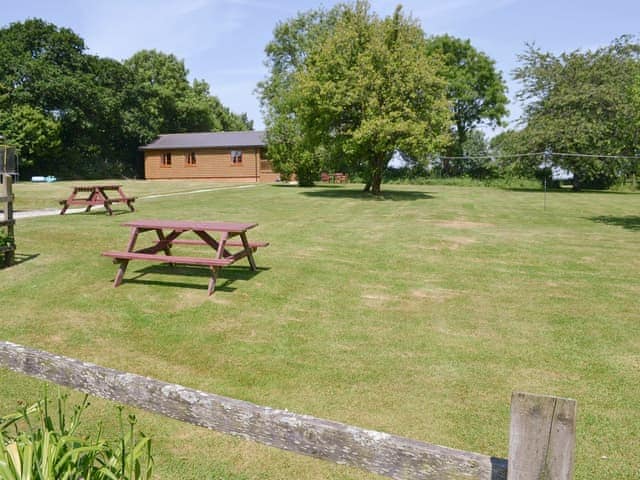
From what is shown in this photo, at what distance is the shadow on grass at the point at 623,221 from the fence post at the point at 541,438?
1648 centimetres

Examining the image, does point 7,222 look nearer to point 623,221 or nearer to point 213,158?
point 623,221

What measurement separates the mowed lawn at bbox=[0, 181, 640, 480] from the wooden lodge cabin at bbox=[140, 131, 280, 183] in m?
32.6

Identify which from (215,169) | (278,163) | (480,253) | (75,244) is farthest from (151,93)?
(480,253)

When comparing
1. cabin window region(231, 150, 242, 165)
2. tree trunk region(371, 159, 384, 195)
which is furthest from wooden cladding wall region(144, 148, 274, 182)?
tree trunk region(371, 159, 384, 195)

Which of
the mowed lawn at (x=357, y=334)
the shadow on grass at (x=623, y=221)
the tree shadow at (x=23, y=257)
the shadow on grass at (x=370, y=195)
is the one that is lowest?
the mowed lawn at (x=357, y=334)

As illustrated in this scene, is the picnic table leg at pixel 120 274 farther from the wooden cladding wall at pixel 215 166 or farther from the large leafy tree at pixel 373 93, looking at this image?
the wooden cladding wall at pixel 215 166

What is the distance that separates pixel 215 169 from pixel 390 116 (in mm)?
23898

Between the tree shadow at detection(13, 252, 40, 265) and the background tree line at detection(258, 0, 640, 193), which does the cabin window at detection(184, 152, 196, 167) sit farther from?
the tree shadow at detection(13, 252, 40, 265)

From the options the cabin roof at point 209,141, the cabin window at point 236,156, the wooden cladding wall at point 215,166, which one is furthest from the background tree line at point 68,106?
the cabin window at point 236,156

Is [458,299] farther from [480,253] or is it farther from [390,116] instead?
[390,116]

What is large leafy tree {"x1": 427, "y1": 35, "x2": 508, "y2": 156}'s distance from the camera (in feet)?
183

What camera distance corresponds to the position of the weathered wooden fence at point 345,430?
1567mm

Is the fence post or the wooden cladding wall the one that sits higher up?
the wooden cladding wall

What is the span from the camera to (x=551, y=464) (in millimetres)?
1595
